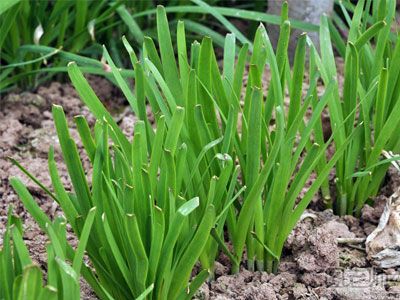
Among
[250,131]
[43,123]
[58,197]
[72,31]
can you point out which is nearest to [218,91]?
[250,131]

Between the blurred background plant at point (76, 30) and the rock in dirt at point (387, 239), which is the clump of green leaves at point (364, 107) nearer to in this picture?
the rock in dirt at point (387, 239)

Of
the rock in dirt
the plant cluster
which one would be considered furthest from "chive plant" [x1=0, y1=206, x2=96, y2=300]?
the rock in dirt

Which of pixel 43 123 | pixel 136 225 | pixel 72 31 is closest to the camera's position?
pixel 136 225

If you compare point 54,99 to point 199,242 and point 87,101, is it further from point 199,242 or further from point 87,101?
point 199,242

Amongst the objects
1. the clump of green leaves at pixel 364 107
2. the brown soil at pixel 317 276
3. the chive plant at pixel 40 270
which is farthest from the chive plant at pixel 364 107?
the chive plant at pixel 40 270

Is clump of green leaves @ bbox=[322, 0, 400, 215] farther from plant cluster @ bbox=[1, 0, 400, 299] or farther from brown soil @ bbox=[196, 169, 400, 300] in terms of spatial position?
brown soil @ bbox=[196, 169, 400, 300]
